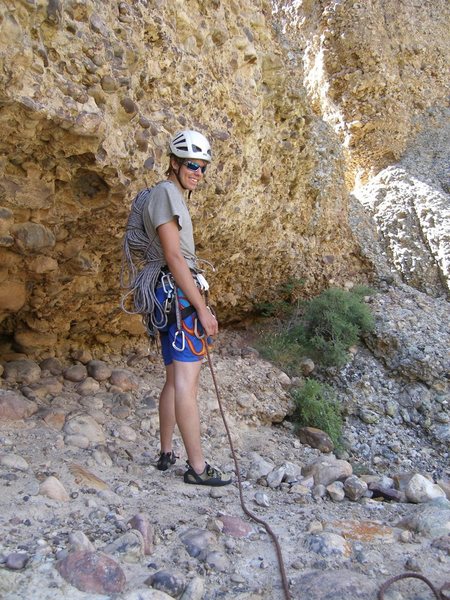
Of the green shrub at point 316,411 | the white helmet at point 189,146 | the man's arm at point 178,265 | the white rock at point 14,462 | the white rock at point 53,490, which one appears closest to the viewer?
the white rock at point 53,490

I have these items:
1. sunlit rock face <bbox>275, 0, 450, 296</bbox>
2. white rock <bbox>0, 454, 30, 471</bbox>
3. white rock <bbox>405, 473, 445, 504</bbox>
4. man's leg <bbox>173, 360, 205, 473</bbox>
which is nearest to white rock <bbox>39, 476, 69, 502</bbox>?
white rock <bbox>0, 454, 30, 471</bbox>

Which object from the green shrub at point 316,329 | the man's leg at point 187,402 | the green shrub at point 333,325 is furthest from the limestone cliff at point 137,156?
the man's leg at point 187,402

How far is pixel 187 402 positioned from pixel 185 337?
1.06 feet

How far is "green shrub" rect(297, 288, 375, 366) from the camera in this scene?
563 cm

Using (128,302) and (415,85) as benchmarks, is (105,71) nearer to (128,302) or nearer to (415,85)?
(128,302)

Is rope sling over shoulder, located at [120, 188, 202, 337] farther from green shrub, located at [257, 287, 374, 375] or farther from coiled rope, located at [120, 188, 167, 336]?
green shrub, located at [257, 287, 374, 375]

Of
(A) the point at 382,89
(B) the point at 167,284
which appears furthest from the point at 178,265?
(A) the point at 382,89

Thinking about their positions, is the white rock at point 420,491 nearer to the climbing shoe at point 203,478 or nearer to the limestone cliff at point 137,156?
the climbing shoe at point 203,478

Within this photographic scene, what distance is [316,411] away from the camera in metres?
4.90

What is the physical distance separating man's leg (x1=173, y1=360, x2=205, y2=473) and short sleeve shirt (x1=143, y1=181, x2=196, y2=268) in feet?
1.92

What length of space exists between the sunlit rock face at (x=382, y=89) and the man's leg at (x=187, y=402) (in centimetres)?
605

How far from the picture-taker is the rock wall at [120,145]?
2.85 meters

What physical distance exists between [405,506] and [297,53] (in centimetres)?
455

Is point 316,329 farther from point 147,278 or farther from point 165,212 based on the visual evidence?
point 165,212
